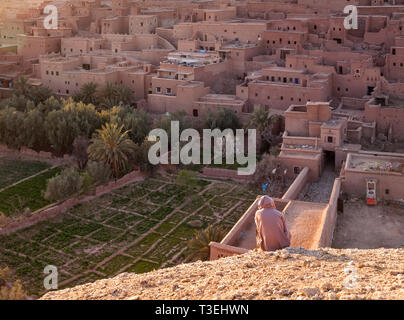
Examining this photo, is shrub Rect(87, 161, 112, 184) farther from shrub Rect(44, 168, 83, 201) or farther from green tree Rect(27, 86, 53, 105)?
green tree Rect(27, 86, 53, 105)

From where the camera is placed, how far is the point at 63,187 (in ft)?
60.6

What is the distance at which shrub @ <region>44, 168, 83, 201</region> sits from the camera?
1850 centimetres

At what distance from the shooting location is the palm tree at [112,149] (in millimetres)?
21047

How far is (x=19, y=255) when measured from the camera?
1556 cm

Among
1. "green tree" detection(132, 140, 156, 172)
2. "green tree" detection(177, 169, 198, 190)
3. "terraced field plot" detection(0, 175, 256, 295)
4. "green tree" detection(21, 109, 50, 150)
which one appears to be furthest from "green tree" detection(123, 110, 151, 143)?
"green tree" detection(177, 169, 198, 190)

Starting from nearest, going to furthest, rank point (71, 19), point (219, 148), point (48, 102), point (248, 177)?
point (248, 177)
point (219, 148)
point (48, 102)
point (71, 19)

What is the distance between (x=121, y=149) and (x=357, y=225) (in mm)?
9387

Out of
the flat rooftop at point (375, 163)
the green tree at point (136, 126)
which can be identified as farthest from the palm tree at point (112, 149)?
the flat rooftop at point (375, 163)

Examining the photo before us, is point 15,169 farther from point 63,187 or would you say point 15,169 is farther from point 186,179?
point 186,179

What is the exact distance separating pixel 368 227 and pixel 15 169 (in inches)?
533

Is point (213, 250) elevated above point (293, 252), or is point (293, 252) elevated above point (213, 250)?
point (293, 252)
